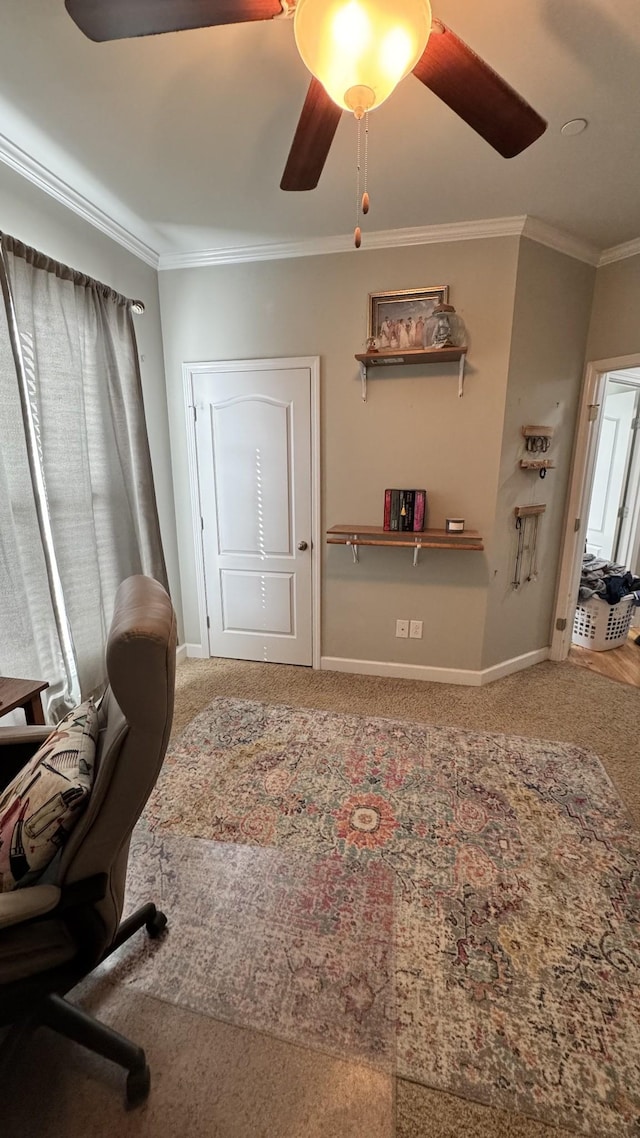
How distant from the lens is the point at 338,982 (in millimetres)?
1271

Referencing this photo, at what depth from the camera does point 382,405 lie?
2736mm

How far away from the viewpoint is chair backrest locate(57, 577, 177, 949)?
86cm

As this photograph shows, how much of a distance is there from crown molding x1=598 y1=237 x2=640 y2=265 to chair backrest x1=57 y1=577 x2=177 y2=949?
10.9 ft

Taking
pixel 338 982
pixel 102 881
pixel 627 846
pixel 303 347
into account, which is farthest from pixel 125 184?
pixel 627 846

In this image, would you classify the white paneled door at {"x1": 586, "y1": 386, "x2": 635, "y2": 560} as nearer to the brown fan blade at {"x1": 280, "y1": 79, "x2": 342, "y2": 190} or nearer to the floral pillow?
the brown fan blade at {"x1": 280, "y1": 79, "x2": 342, "y2": 190}

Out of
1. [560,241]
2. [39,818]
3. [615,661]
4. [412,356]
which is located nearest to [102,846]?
[39,818]

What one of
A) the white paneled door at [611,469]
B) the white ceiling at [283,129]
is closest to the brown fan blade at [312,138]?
the white ceiling at [283,129]

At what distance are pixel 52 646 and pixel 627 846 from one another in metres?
2.57

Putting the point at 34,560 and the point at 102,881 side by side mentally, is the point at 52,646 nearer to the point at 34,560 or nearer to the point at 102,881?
the point at 34,560

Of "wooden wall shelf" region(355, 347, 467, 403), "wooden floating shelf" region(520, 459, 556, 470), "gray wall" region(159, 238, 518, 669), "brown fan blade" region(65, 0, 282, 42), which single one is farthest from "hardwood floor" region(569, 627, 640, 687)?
"brown fan blade" region(65, 0, 282, 42)

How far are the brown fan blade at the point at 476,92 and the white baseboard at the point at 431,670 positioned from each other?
2577 mm

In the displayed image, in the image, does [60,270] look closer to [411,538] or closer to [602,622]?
[411,538]

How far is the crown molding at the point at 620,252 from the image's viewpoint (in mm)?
2566

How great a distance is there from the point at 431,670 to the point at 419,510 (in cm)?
110
